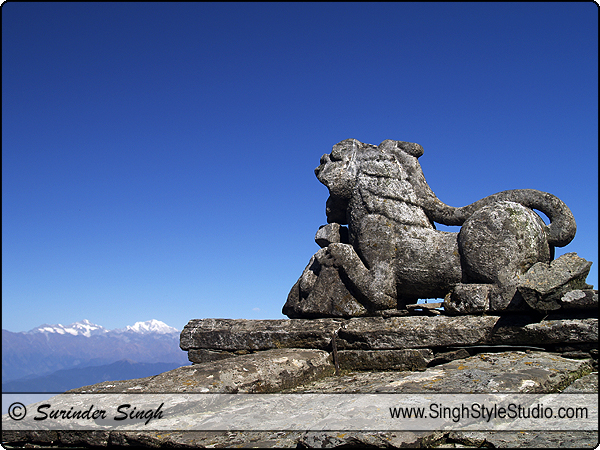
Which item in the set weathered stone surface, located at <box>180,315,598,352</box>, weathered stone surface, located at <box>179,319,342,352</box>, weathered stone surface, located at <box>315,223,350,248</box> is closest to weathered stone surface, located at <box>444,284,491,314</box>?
weathered stone surface, located at <box>180,315,598,352</box>

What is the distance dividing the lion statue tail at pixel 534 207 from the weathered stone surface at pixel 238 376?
2.79 m

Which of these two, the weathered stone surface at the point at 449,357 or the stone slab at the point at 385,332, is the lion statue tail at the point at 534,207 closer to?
the stone slab at the point at 385,332

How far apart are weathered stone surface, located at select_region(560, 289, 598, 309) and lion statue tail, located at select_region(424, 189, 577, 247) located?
1311 mm

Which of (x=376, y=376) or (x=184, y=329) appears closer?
(x=376, y=376)

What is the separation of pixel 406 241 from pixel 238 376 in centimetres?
292

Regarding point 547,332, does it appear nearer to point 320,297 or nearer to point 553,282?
point 553,282

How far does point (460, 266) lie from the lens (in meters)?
5.86

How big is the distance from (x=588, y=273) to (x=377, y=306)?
8.09 feet

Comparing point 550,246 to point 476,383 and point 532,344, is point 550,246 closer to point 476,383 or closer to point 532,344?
point 532,344

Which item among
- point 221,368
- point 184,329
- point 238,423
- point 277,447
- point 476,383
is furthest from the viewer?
point 184,329

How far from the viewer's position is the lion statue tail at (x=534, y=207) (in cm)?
590

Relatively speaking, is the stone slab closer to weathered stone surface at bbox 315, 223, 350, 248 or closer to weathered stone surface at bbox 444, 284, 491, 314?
weathered stone surface at bbox 444, 284, 491, 314

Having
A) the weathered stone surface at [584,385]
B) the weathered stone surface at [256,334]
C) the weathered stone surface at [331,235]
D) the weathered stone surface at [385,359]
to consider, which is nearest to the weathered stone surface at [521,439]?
the weathered stone surface at [584,385]

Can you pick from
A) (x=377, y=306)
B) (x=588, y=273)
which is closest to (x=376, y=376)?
(x=377, y=306)
